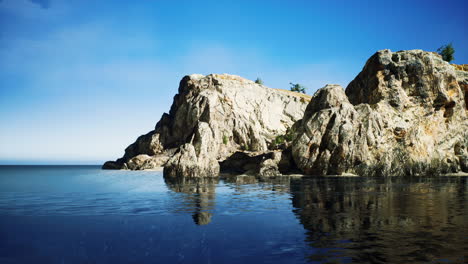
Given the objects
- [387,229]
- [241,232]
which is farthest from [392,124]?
[241,232]

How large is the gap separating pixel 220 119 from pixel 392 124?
54.9 m

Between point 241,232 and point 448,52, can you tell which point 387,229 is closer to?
point 241,232

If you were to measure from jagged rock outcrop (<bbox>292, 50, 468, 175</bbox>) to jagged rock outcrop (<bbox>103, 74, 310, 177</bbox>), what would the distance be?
24428 mm

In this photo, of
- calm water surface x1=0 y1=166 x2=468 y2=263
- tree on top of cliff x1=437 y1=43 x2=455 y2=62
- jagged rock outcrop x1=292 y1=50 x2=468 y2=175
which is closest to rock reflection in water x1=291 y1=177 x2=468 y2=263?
calm water surface x1=0 y1=166 x2=468 y2=263

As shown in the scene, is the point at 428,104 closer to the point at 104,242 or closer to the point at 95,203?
the point at 95,203

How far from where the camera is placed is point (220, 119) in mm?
110500

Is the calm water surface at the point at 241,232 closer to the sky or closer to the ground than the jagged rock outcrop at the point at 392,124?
closer to the ground

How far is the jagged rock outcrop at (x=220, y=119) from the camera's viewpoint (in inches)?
4232

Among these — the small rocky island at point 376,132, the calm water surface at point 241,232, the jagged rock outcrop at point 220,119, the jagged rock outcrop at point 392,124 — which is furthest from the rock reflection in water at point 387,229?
the jagged rock outcrop at point 220,119

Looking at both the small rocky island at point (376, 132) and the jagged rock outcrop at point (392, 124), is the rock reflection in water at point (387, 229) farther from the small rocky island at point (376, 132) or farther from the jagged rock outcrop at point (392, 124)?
the small rocky island at point (376, 132)

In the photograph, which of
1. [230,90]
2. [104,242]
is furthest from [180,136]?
[104,242]

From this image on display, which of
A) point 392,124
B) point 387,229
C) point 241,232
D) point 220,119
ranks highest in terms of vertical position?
point 220,119

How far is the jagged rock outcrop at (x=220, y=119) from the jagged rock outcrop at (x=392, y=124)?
24428 millimetres

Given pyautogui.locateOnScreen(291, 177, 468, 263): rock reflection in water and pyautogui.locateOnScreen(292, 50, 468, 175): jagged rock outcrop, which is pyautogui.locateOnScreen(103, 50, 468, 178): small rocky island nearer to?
pyautogui.locateOnScreen(292, 50, 468, 175): jagged rock outcrop
